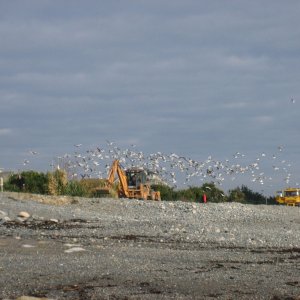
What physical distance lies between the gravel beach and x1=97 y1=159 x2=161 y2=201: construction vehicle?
58.1ft

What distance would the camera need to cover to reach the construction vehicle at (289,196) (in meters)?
49.5

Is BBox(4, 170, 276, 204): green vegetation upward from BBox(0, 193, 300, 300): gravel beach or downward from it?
upward

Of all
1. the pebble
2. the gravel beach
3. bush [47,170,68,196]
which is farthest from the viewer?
bush [47,170,68,196]

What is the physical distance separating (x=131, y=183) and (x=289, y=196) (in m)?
12.0

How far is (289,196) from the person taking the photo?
5066cm

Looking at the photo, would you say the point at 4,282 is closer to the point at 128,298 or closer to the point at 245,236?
the point at 128,298

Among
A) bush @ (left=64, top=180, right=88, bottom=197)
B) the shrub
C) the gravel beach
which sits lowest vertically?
the gravel beach

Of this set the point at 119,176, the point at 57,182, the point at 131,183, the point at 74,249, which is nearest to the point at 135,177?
the point at 131,183

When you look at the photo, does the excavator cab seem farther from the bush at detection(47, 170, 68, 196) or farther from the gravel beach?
the gravel beach

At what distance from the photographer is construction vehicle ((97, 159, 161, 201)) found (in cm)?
4184

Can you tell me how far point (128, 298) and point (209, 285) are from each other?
141cm

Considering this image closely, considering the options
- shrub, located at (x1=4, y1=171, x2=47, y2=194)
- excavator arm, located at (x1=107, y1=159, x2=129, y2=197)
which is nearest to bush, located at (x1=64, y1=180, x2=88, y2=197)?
shrub, located at (x1=4, y1=171, x2=47, y2=194)

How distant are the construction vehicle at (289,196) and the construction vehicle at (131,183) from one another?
33.3 ft

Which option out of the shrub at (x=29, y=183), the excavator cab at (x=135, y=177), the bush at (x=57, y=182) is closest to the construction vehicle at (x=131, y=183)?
the excavator cab at (x=135, y=177)
